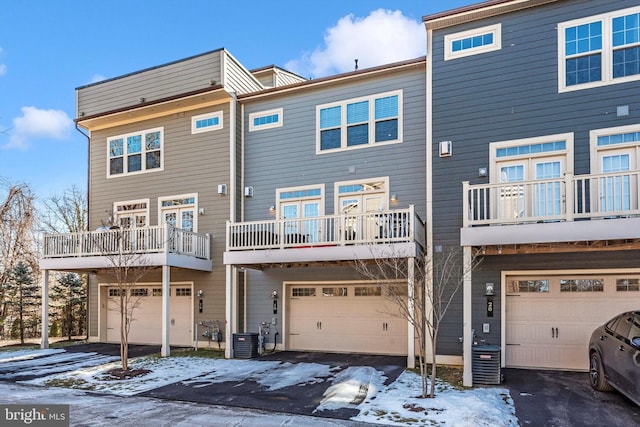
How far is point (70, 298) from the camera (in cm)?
1608

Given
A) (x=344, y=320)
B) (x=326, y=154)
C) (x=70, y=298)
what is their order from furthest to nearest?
(x=70, y=298), (x=326, y=154), (x=344, y=320)

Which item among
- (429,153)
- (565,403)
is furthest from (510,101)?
(565,403)

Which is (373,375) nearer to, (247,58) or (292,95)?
(292,95)

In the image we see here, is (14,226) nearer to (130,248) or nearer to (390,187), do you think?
(130,248)

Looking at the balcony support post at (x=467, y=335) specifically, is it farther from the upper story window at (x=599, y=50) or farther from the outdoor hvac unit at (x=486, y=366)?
the upper story window at (x=599, y=50)

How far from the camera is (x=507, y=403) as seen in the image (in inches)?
261

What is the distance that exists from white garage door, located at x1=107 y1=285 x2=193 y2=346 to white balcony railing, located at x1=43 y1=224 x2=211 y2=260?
1728mm

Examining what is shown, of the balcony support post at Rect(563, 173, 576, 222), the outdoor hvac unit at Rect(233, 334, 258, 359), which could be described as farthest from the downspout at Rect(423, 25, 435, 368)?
the outdoor hvac unit at Rect(233, 334, 258, 359)

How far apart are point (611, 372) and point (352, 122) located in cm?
785

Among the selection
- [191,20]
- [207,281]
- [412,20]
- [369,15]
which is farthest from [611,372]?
[191,20]

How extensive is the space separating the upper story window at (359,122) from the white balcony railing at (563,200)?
3.16 m

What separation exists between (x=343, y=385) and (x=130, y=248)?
670 cm

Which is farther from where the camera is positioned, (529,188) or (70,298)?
(70,298)

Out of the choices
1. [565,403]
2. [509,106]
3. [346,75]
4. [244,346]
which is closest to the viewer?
[565,403]
